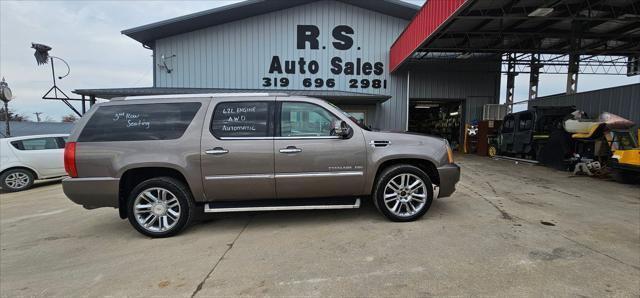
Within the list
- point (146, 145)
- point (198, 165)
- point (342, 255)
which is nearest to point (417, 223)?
point (342, 255)

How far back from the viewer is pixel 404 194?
4172 mm

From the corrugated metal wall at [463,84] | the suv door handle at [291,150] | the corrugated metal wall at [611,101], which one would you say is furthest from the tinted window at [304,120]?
the corrugated metal wall at [463,84]

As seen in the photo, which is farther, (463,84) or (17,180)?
(463,84)

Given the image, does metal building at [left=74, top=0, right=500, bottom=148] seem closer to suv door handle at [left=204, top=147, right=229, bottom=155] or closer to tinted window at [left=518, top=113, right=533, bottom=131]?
tinted window at [left=518, top=113, right=533, bottom=131]

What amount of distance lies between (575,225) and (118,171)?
6.05 meters

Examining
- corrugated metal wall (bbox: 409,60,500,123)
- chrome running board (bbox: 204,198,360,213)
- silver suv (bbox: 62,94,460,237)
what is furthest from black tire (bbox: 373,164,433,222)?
corrugated metal wall (bbox: 409,60,500,123)

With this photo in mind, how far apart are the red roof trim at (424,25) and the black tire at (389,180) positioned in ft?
18.7

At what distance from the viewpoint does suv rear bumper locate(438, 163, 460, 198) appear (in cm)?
421

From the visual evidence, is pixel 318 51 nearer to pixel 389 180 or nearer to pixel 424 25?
pixel 424 25

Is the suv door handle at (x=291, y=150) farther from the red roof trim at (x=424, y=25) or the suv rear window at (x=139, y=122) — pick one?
the red roof trim at (x=424, y=25)

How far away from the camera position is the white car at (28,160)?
809 centimetres

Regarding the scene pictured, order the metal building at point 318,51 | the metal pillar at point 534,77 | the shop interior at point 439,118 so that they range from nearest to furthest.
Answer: the metal building at point 318,51
the shop interior at point 439,118
the metal pillar at point 534,77

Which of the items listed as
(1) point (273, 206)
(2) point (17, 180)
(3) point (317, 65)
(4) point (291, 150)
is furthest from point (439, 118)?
(2) point (17, 180)

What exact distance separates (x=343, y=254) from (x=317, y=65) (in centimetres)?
1328
